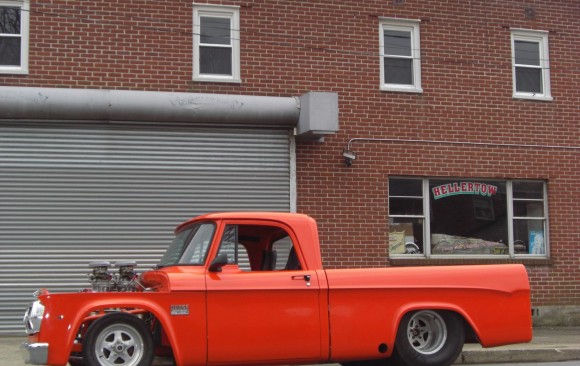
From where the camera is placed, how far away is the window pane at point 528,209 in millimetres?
14867

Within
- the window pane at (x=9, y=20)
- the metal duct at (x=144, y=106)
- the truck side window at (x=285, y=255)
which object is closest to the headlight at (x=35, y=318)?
the truck side window at (x=285, y=255)

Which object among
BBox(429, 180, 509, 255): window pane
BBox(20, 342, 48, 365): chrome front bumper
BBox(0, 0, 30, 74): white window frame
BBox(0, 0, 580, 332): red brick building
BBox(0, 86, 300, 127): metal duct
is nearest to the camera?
BBox(20, 342, 48, 365): chrome front bumper

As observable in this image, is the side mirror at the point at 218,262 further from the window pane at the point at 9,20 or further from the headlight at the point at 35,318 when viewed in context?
the window pane at the point at 9,20

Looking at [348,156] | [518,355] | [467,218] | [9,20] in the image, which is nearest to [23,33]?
[9,20]

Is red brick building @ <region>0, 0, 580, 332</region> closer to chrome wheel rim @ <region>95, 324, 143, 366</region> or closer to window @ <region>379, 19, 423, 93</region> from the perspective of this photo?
window @ <region>379, 19, 423, 93</region>

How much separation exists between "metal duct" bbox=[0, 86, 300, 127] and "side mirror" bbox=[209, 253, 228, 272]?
19.3 feet

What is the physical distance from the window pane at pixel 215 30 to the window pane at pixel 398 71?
3152mm

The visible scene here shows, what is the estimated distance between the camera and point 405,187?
14.3 meters

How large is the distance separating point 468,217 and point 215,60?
5762 mm

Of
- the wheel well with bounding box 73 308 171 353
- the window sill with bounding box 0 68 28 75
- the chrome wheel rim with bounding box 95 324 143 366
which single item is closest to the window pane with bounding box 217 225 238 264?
the wheel well with bounding box 73 308 171 353

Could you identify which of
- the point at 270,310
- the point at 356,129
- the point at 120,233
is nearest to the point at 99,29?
the point at 120,233

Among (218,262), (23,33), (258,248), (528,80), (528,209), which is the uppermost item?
(23,33)

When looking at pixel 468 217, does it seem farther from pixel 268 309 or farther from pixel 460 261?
pixel 268 309

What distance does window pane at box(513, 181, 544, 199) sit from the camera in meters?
14.9
